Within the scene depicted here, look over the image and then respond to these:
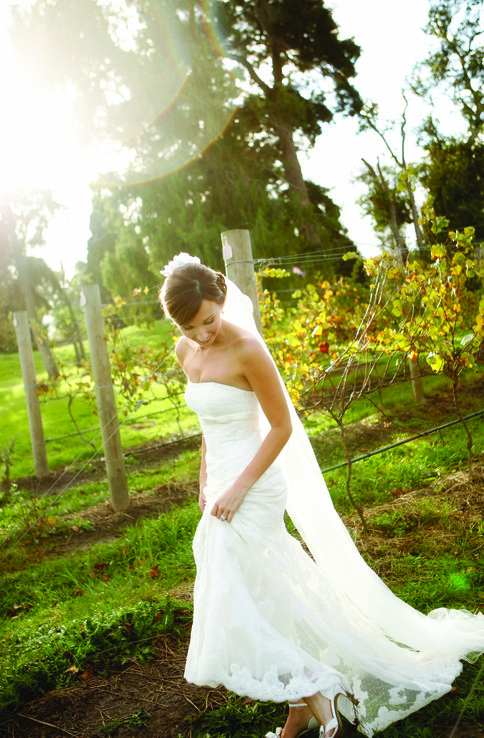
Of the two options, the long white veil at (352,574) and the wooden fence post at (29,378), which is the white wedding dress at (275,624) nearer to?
the long white veil at (352,574)

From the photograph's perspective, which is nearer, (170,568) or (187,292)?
(187,292)

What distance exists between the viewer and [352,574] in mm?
2662

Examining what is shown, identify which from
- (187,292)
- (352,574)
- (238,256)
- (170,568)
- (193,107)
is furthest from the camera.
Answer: (193,107)

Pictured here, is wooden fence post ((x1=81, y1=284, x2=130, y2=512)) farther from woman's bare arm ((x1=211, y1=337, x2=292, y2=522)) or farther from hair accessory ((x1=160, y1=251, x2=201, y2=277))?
woman's bare arm ((x1=211, y1=337, x2=292, y2=522))

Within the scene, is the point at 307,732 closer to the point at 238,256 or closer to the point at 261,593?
the point at 261,593

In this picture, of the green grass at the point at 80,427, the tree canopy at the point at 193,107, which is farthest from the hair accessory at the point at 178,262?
the tree canopy at the point at 193,107

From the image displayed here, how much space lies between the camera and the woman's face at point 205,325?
2.25 m

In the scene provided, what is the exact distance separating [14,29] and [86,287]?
1453 cm

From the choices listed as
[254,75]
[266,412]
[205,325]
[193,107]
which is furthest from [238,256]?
[254,75]

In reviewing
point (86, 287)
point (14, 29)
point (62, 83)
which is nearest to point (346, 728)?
point (86, 287)

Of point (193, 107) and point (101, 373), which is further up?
point (193, 107)

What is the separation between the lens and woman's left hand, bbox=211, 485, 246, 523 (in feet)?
7.29

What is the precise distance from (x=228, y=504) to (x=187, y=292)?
A: 883 millimetres

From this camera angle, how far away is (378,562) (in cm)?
362
